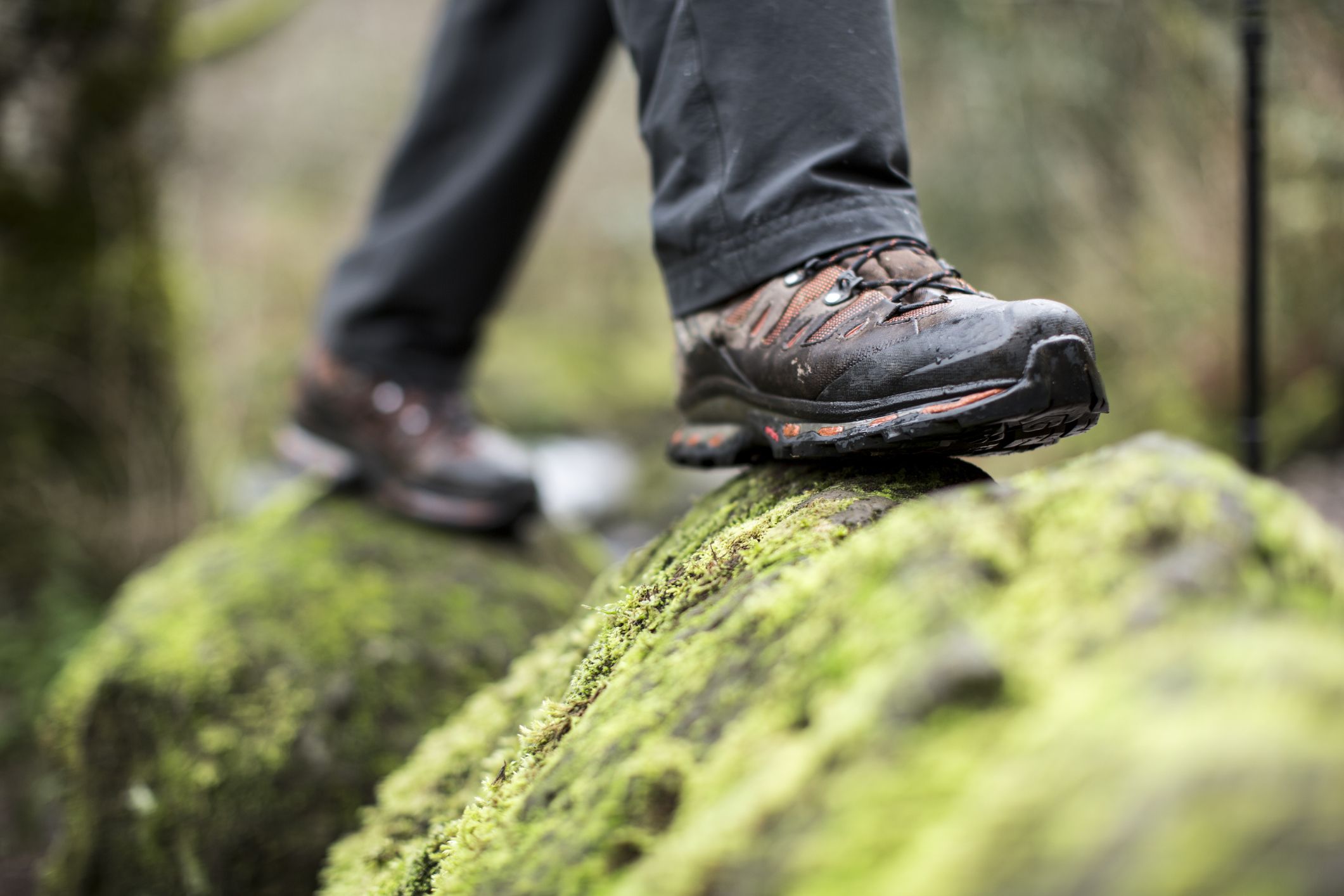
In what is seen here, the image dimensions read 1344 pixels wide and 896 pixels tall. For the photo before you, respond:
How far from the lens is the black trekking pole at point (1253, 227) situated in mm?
2543

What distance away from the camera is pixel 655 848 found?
0.78 m

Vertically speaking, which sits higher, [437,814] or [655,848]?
[655,848]

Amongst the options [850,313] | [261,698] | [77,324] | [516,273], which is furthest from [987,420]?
[77,324]

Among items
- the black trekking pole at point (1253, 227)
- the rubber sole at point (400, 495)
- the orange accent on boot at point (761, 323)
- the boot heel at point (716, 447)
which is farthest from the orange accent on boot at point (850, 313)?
the black trekking pole at point (1253, 227)

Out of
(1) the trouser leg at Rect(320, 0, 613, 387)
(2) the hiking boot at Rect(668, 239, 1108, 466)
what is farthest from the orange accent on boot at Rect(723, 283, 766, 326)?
(1) the trouser leg at Rect(320, 0, 613, 387)

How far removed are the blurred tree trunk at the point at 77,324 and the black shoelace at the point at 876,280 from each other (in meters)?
3.05

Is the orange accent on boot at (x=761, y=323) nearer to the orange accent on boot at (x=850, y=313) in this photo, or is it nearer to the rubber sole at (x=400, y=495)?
the orange accent on boot at (x=850, y=313)

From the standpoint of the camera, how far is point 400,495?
98.9 inches

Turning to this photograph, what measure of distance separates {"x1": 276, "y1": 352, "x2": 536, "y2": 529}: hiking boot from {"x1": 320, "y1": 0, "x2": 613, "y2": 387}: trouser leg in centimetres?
7

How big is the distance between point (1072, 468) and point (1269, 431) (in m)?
4.45

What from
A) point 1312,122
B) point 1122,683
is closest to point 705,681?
point 1122,683

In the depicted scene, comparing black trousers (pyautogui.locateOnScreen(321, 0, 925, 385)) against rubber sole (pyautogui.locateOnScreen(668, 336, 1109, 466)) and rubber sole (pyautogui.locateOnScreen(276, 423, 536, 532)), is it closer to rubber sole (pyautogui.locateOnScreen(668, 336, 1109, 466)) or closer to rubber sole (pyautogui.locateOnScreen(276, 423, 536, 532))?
rubber sole (pyautogui.locateOnScreen(668, 336, 1109, 466))

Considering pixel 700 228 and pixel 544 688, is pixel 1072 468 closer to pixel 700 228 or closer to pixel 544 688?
pixel 700 228

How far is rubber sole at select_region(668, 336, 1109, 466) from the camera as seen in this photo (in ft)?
3.64
